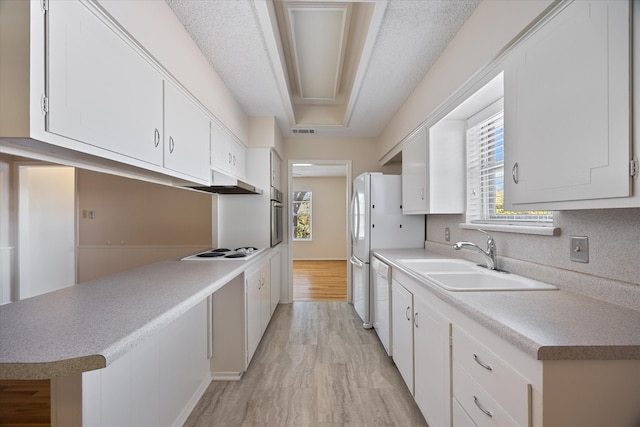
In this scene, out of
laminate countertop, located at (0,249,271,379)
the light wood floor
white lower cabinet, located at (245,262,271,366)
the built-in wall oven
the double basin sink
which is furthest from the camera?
the light wood floor

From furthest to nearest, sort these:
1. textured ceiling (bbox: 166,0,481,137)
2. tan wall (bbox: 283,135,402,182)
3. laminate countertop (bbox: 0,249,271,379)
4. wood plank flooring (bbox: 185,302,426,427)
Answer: tan wall (bbox: 283,135,402,182) < wood plank flooring (bbox: 185,302,426,427) < textured ceiling (bbox: 166,0,481,137) < laminate countertop (bbox: 0,249,271,379)

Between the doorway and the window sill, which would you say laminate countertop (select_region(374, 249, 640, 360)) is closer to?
the window sill

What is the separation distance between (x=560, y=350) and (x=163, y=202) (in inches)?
184

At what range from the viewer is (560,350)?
0.78 metres

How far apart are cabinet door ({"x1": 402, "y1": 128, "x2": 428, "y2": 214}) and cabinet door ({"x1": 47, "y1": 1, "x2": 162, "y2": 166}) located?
2.06 m

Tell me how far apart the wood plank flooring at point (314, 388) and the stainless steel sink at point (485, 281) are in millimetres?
898

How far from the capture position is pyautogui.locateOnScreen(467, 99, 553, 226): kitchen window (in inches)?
76.5

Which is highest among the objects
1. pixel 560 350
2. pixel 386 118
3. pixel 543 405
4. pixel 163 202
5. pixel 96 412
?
pixel 386 118

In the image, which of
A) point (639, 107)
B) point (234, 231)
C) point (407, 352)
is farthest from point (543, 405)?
point (234, 231)

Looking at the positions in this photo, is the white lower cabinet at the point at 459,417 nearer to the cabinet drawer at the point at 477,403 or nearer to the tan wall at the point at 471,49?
the cabinet drawer at the point at 477,403

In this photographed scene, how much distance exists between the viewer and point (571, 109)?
101cm

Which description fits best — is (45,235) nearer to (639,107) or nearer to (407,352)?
(407,352)

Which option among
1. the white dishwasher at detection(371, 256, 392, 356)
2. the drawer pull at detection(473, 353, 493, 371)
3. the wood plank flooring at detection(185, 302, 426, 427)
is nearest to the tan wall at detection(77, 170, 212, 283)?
the wood plank flooring at detection(185, 302, 426, 427)

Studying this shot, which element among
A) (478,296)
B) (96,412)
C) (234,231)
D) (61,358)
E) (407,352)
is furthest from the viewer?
(234,231)
